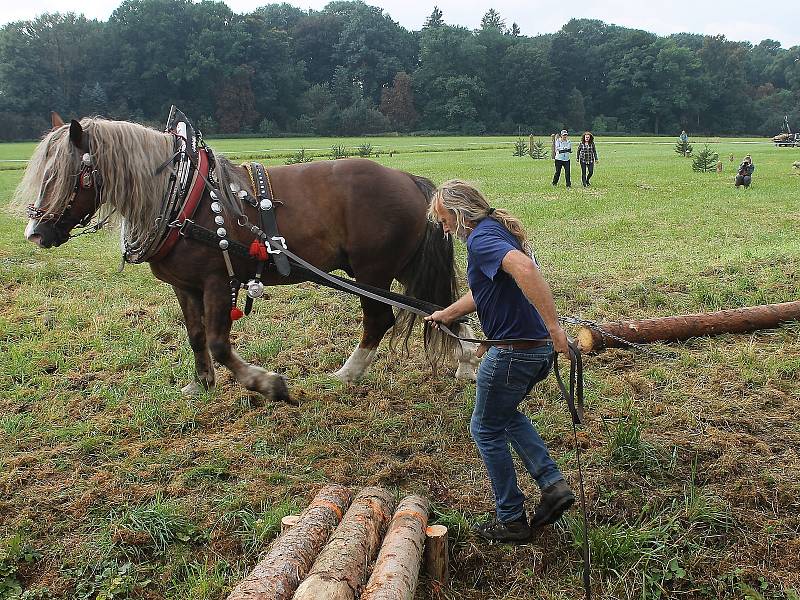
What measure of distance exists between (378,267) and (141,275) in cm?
501

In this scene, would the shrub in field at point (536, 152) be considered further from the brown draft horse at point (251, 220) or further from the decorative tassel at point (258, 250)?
the decorative tassel at point (258, 250)

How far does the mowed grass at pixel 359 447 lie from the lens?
3.03 m

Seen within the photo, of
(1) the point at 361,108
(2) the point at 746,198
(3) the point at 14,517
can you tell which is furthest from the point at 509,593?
(1) the point at 361,108

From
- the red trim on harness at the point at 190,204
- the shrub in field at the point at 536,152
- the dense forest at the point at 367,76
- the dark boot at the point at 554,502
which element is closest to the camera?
the dark boot at the point at 554,502

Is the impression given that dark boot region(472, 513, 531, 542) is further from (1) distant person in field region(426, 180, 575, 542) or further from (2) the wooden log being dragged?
(2) the wooden log being dragged

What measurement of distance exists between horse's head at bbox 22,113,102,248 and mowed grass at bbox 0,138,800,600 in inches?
55.0

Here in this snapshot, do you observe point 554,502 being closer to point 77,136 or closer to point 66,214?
point 66,214

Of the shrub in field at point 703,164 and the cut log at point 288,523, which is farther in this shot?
the shrub in field at point 703,164

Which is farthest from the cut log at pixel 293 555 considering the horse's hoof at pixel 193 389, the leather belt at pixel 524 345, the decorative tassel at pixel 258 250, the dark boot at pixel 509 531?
the horse's hoof at pixel 193 389

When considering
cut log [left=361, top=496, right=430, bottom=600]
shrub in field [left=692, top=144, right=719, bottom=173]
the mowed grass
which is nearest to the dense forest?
shrub in field [left=692, top=144, right=719, bottom=173]

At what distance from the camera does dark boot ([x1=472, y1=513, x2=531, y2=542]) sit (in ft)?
10.3

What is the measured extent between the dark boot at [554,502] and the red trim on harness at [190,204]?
114 inches

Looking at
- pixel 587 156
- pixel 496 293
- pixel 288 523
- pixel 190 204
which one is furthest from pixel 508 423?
pixel 587 156

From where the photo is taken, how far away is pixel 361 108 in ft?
213
